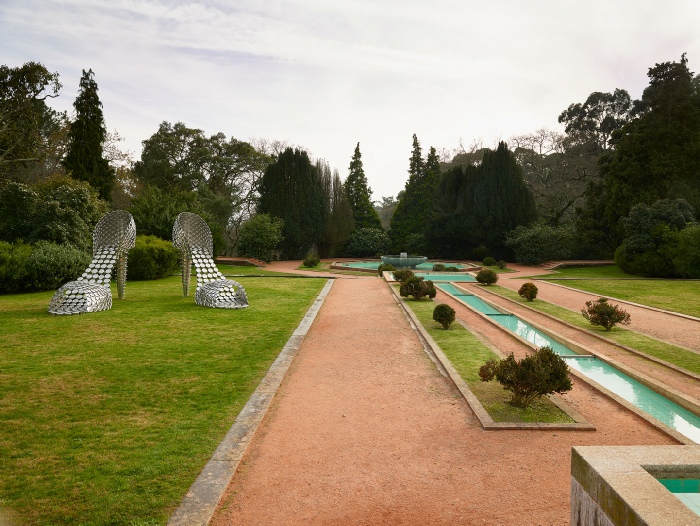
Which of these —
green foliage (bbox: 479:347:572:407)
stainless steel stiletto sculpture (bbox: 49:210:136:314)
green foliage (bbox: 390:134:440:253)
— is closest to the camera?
green foliage (bbox: 479:347:572:407)

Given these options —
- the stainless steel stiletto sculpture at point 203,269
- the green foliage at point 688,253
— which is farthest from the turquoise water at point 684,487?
the green foliage at point 688,253

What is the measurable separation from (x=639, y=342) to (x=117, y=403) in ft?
34.0

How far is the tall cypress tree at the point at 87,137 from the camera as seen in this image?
28516 mm

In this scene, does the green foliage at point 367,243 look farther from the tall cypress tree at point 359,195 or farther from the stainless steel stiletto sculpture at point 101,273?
the stainless steel stiletto sculpture at point 101,273

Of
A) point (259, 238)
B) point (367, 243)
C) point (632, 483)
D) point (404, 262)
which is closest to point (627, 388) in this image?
point (632, 483)

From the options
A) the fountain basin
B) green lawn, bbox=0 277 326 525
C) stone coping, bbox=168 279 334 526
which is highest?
the fountain basin

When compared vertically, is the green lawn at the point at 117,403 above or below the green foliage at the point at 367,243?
below

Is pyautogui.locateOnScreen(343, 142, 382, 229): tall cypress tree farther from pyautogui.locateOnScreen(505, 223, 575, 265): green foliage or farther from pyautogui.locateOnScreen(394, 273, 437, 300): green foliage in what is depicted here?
pyautogui.locateOnScreen(394, 273, 437, 300): green foliage

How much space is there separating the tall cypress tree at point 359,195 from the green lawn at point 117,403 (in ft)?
114

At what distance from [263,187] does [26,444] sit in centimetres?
3786

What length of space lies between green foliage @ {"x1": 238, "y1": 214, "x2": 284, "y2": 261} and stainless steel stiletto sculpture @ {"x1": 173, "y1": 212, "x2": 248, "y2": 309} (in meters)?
19.1

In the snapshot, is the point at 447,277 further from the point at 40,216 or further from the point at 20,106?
the point at 20,106

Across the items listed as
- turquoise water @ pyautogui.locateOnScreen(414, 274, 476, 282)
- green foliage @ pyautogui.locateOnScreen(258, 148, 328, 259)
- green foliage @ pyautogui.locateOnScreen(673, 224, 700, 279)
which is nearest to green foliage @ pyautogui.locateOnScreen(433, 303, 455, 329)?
A: turquoise water @ pyautogui.locateOnScreen(414, 274, 476, 282)

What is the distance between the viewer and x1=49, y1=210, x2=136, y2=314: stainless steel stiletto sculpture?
12570 mm
